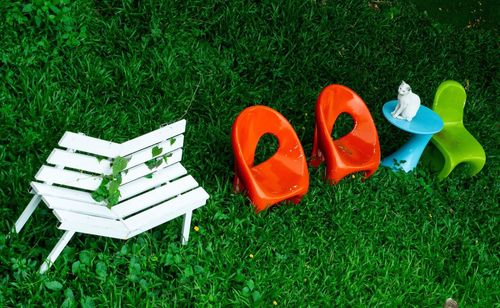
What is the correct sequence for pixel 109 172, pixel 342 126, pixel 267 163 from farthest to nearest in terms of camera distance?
1. pixel 342 126
2. pixel 267 163
3. pixel 109 172

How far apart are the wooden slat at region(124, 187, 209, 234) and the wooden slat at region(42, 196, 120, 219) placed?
12 cm

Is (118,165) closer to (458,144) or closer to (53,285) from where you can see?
(53,285)

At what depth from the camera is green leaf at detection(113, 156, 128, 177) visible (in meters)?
3.45

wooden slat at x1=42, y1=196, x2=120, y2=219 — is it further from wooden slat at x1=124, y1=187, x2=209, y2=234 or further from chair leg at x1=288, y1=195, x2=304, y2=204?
chair leg at x1=288, y1=195, x2=304, y2=204

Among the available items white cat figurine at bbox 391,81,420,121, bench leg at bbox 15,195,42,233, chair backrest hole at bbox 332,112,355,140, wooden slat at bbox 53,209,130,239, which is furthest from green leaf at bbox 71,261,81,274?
white cat figurine at bbox 391,81,420,121

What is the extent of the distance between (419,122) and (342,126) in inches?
26.9

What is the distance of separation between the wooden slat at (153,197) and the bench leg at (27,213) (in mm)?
417

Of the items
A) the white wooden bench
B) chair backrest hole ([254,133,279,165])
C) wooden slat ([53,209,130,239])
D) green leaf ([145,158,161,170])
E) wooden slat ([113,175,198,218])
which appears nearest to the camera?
wooden slat ([53,209,130,239])

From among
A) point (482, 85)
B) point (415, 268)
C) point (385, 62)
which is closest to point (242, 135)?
point (415, 268)

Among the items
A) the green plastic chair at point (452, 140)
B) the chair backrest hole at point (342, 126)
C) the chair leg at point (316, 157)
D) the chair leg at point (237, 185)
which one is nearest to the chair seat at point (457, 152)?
the green plastic chair at point (452, 140)

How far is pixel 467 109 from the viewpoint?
21.9ft

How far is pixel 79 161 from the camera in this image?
11.4 ft

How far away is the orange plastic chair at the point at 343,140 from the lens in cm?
471

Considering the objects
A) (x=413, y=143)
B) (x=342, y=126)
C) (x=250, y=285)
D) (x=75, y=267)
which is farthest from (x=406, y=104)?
(x=75, y=267)
